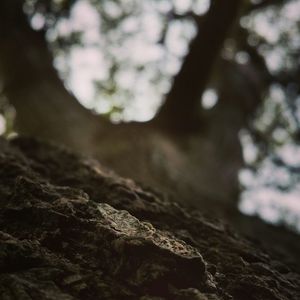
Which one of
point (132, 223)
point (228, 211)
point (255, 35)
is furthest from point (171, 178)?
point (255, 35)

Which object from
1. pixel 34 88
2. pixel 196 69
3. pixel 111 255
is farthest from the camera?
pixel 34 88

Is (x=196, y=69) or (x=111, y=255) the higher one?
(x=196, y=69)

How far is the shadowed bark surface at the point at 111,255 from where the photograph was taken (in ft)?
3.06

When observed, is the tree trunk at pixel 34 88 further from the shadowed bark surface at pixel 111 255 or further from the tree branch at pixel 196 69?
the shadowed bark surface at pixel 111 255

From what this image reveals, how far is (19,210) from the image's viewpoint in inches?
45.7

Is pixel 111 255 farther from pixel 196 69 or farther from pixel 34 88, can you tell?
pixel 34 88

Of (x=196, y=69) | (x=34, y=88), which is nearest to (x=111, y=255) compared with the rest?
(x=196, y=69)

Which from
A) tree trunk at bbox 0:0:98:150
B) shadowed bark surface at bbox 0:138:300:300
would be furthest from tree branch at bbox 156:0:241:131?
shadowed bark surface at bbox 0:138:300:300

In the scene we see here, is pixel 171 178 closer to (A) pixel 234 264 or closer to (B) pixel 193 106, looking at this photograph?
(B) pixel 193 106

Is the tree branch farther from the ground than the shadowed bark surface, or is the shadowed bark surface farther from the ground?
the tree branch

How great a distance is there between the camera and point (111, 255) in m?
1.02

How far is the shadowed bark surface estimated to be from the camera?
933 millimetres

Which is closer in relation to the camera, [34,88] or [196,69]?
[196,69]

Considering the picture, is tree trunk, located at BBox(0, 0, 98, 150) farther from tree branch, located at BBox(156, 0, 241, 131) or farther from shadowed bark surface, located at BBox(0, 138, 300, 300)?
shadowed bark surface, located at BBox(0, 138, 300, 300)
